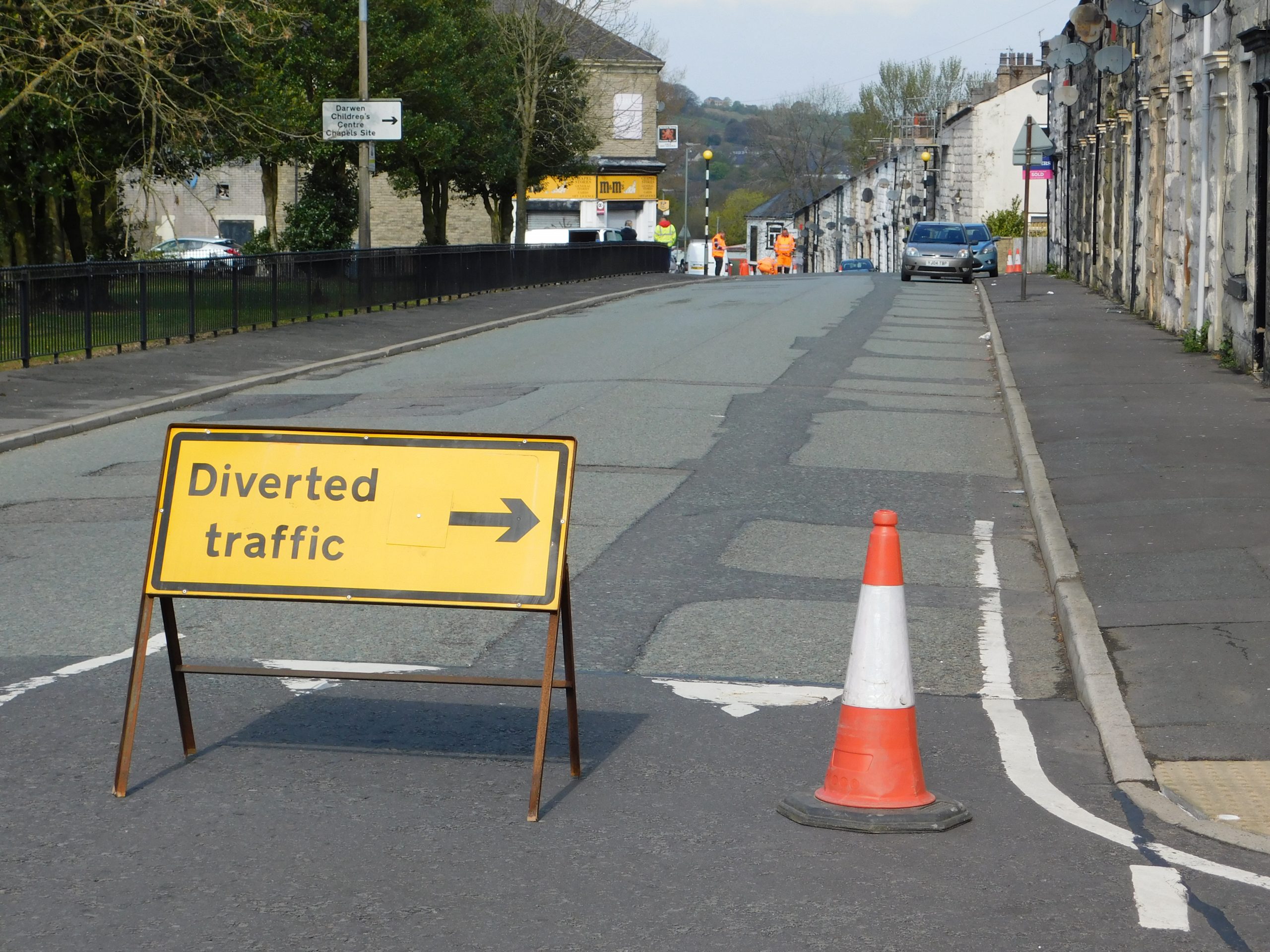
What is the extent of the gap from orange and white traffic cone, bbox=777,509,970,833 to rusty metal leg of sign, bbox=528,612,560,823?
76 cm

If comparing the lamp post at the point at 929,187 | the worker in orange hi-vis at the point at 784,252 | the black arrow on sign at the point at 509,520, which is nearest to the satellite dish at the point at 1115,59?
the black arrow on sign at the point at 509,520

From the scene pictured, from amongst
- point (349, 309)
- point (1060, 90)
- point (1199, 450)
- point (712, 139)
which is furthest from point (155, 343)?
point (712, 139)

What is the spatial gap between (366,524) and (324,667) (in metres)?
1.79

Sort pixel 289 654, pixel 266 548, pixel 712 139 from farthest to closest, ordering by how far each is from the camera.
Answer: pixel 712 139
pixel 289 654
pixel 266 548

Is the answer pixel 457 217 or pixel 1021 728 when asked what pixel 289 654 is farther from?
pixel 457 217

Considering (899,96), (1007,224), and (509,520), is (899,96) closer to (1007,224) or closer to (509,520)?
(1007,224)

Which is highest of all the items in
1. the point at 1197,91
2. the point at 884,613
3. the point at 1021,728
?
the point at 1197,91

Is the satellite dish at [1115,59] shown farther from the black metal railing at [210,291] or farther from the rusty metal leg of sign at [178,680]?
the rusty metal leg of sign at [178,680]

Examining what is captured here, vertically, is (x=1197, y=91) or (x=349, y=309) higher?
(x=1197, y=91)

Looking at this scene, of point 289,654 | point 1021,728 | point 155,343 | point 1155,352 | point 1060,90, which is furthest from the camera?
point 1060,90

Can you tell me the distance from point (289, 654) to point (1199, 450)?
26.4ft

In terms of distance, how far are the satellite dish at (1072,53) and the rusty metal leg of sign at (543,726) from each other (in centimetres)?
2697

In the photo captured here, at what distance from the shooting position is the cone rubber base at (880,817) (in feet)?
16.5

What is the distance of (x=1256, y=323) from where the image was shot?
17391 millimetres
